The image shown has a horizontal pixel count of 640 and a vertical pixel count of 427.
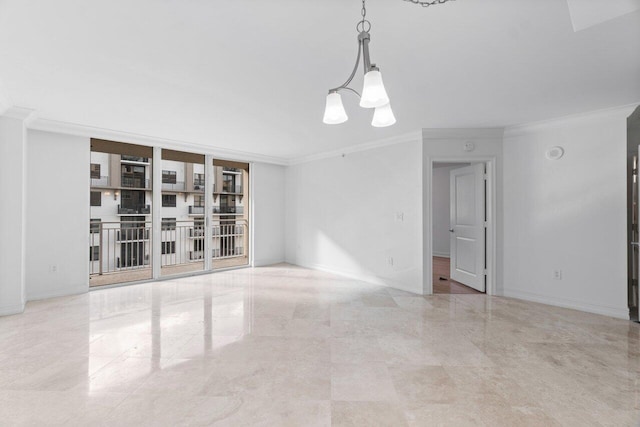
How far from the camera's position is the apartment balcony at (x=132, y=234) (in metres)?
5.79

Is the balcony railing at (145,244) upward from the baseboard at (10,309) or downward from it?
Result: upward

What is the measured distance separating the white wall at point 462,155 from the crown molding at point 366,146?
214mm

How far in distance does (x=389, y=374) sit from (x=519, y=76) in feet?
9.08

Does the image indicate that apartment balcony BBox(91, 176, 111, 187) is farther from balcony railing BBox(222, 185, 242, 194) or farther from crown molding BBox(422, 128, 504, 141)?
crown molding BBox(422, 128, 504, 141)

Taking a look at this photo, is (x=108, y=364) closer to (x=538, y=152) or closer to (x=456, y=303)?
(x=456, y=303)

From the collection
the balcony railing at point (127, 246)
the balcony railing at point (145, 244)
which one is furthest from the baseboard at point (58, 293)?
the balcony railing at point (127, 246)

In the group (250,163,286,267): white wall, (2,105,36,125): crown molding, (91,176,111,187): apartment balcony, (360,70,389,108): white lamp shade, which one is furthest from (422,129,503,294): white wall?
(91,176,111,187): apartment balcony

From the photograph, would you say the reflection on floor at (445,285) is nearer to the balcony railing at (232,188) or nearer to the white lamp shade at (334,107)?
the white lamp shade at (334,107)

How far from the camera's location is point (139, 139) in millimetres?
4664

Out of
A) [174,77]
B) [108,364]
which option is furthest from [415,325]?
[174,77]

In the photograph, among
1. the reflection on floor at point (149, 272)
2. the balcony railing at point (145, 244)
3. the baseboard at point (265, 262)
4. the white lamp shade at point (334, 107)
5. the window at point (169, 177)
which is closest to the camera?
the white lamp shade at point (334, 107)

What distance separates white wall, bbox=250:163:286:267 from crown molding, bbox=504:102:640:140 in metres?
4.53

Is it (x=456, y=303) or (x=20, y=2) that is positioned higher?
(x=20, y=2)

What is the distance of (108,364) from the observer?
231cm
